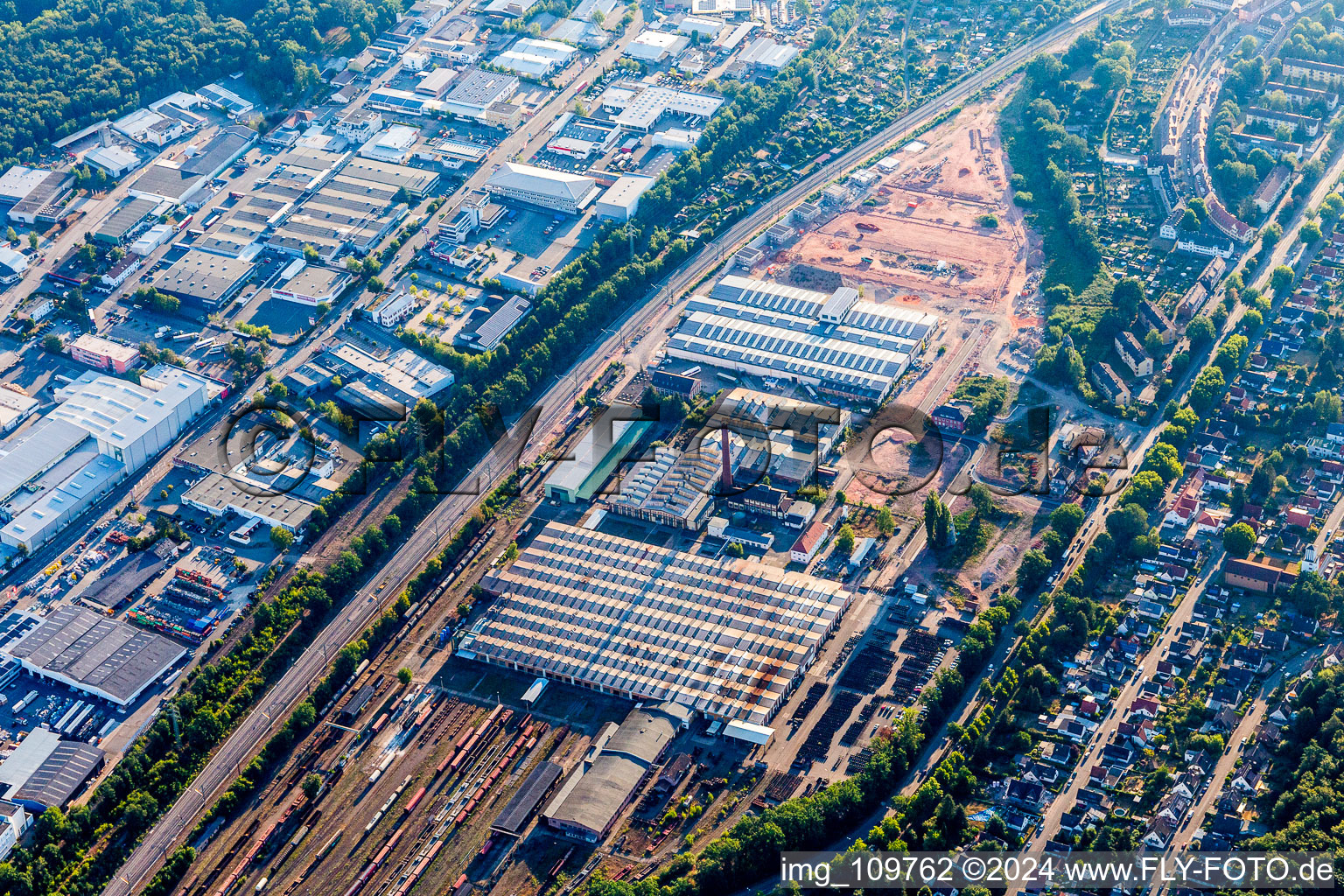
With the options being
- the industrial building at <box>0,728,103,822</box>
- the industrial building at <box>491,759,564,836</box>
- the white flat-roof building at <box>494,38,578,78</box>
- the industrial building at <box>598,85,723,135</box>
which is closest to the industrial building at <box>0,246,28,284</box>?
the white flat-roof building at <box>494,38,578,78</box>

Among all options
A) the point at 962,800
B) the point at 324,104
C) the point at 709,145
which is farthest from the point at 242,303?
the point at 962,800

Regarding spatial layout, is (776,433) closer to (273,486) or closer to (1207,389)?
(1207,389)

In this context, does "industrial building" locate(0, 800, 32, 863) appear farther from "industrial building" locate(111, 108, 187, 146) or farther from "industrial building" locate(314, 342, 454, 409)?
"industrial building" locate(111, 108, 187, 146)

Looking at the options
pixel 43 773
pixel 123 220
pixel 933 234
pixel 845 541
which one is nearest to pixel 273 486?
pixel 43 773

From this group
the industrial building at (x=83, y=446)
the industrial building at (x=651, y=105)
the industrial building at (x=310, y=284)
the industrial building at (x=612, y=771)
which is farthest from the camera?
the industrial building at (x=651, y=105)

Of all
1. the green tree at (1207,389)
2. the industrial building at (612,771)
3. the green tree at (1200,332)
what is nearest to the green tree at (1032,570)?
the green tree at (1207,389)

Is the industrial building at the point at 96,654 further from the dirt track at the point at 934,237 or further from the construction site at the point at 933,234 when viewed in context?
the dirt track at the point at 934,237

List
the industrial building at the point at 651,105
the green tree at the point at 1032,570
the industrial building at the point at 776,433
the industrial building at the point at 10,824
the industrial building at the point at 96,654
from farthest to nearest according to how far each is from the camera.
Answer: the industrial building at the point at 651,105 < the industrial building at the point at 776,433 < the green tree at the point at 1032,570 < the industrial building at the point at 96,654 < the industrial building at the point at 10,824
